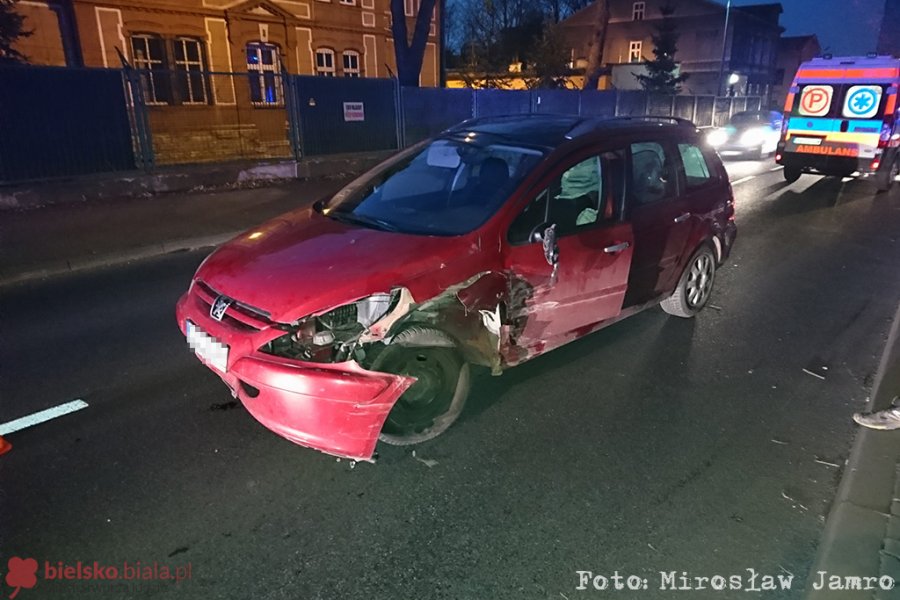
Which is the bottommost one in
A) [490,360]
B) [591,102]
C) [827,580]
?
[827,580]

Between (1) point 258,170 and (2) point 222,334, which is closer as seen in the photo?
(2) point 222,334

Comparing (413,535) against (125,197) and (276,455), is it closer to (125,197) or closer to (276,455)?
(276,455)

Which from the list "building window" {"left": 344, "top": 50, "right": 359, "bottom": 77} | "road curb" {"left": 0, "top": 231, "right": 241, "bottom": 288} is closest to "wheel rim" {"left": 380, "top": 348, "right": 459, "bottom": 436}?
"road curb" {"left": 0, "top": 231, "right": 241, "bottom": 288}

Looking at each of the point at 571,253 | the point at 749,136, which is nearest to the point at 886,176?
the point at 749,136

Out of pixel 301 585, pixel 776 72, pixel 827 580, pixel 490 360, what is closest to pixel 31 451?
pixel 301 585

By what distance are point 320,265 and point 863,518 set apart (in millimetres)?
2977

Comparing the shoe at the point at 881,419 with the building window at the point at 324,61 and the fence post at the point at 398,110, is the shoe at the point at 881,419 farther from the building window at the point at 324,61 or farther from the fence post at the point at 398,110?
the building window at the point at 324,61

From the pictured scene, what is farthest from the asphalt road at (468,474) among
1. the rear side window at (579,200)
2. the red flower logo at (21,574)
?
the rear side window at (579,200)

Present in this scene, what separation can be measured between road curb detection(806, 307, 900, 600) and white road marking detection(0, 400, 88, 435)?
164 inches

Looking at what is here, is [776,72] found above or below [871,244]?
above

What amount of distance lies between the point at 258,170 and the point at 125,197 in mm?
2717

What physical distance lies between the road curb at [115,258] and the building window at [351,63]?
56.5 ft

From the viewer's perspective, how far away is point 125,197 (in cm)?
1057

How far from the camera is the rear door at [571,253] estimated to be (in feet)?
11.9
